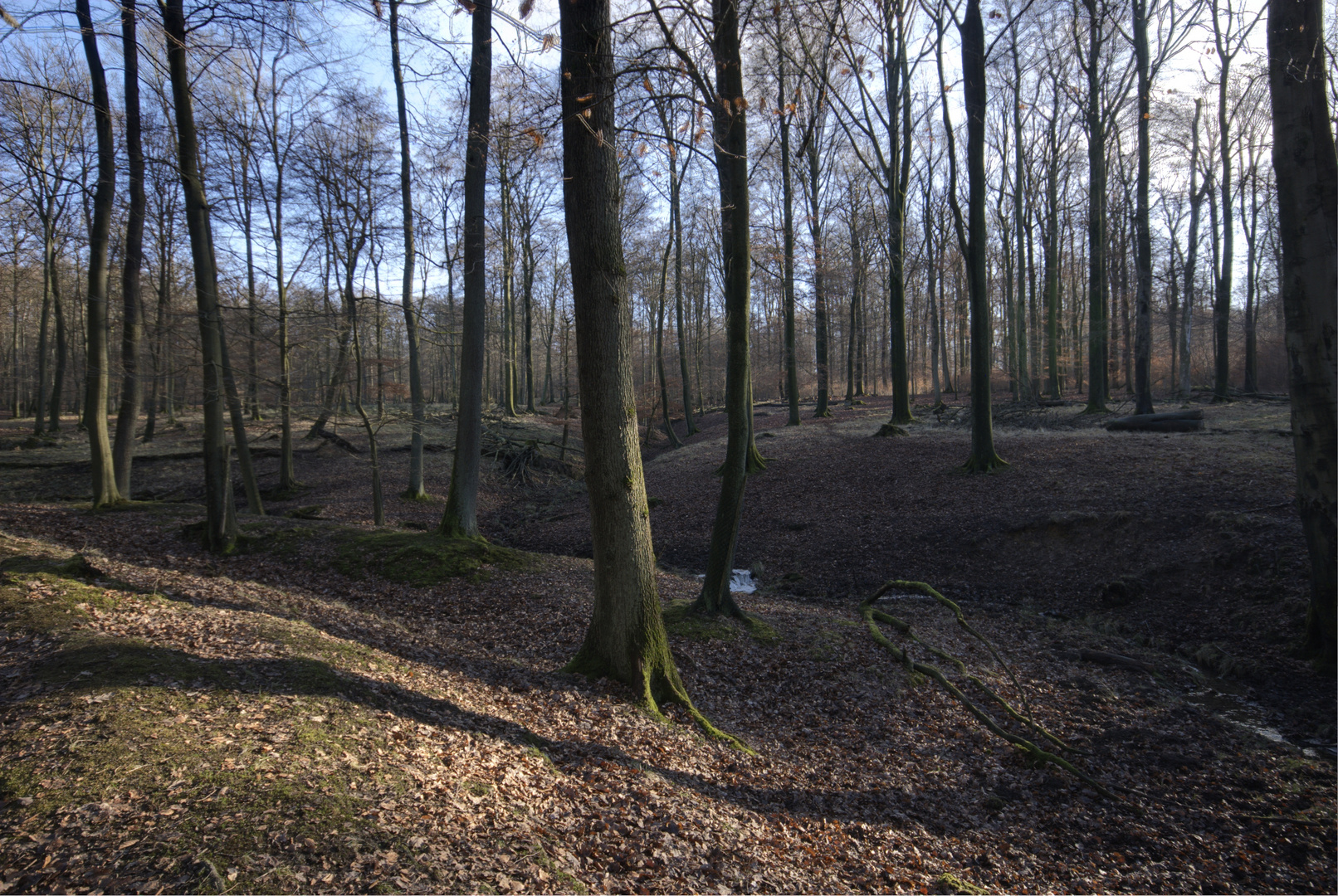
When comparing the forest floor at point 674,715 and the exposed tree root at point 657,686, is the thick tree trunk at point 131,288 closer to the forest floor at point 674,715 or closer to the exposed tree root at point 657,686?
the forest floor at point 674,715

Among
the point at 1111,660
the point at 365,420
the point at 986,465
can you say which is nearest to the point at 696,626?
the point at 1111,660

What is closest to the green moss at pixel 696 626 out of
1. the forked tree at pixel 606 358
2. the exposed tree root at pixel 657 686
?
the exposed tree root at pixel 657 686

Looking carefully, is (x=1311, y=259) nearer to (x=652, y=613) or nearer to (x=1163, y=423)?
(x=652, y=613)

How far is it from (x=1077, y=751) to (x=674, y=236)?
22.7 metres

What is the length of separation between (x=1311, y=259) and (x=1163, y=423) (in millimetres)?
10450

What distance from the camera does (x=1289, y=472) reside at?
1058 cm

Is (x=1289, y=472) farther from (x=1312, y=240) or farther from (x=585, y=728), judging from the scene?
Result: (x=585, y=728)

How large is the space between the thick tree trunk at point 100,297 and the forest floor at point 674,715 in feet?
2.34

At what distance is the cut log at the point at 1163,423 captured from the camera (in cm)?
1498

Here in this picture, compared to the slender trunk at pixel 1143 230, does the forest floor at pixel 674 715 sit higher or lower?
lower

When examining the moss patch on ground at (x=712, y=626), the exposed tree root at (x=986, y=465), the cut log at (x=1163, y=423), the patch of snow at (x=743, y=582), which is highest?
the cut log at (x=1163, y=423)

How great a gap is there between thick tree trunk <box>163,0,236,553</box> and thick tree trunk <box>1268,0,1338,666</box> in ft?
40.3

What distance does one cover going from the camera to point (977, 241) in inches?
567

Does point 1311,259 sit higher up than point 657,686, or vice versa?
point 1311,259
